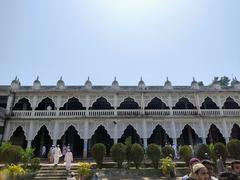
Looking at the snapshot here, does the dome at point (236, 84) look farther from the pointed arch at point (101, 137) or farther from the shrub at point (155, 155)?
the pointed arch at point (101, 137)

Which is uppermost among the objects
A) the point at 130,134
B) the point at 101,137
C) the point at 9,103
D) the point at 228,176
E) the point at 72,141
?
the point at 9,103

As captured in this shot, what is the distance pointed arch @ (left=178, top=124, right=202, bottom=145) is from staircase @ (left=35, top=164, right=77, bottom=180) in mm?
13342

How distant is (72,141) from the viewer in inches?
968

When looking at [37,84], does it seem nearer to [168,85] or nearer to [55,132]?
[55,132]

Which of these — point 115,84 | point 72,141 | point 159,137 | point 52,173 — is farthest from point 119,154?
point 159,137

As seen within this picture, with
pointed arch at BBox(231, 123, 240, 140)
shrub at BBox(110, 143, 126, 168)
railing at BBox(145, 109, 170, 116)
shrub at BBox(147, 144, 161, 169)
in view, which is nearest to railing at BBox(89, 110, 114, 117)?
railing at BBox(145, 109, 170, 116)

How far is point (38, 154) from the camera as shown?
2369 centimetres

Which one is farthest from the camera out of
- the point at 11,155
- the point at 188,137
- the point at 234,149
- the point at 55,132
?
the point at 188,137

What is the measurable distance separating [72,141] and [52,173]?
394 inches

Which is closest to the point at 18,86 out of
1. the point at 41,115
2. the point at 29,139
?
the point at 41,115

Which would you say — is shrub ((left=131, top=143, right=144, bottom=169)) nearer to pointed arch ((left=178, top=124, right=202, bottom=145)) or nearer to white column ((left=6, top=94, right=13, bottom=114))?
pointed arch ((left=178, top=124, right=202, bottom=145))

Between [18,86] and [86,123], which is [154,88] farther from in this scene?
[18,86]

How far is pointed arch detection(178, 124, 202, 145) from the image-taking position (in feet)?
80.5

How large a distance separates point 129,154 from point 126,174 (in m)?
1.45
